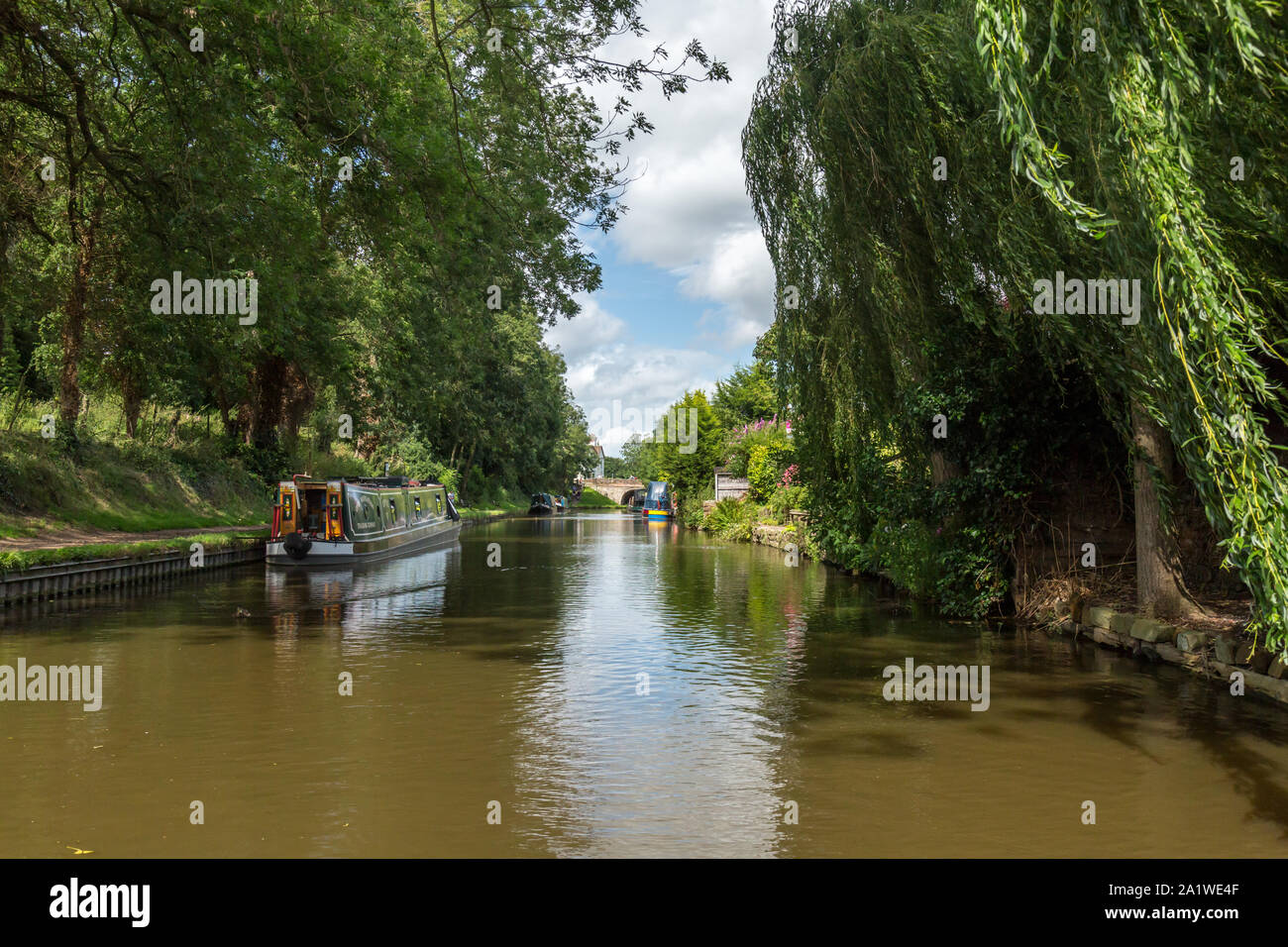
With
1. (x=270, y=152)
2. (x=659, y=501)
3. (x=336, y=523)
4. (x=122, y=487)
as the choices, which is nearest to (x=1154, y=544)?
(x=270, y=152)

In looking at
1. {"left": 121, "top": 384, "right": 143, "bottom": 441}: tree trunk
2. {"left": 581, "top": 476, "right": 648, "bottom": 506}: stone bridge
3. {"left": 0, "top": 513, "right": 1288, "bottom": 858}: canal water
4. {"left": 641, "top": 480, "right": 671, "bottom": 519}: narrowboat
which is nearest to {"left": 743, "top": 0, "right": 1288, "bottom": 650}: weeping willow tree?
{"left": 0, "top": 513, "right": 1288, "bottom": 858}: canal water

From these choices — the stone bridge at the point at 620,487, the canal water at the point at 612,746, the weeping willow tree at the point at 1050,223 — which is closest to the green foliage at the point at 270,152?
the weeping willow tree at the point at 1050,223

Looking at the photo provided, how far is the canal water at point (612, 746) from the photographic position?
5.67 metres

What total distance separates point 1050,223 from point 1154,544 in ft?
13.2

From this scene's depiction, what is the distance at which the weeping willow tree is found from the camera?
5770mm

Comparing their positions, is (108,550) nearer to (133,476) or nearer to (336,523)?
(336,523)

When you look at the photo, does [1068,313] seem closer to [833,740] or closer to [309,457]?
[833,740]

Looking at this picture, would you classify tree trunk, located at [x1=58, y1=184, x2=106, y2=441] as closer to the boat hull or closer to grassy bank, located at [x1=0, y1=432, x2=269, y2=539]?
grassy bank, located at [x1=0, y1=432, x2=269, y2=539]

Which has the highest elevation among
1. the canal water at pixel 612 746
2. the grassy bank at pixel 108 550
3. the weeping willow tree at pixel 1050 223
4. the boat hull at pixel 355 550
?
the weeping willow tree at pixel 1050 223

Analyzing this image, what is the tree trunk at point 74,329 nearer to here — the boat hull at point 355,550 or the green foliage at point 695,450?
the boat hull at point 355,550

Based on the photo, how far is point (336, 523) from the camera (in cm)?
2400

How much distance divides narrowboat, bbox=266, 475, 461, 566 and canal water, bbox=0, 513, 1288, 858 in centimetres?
852

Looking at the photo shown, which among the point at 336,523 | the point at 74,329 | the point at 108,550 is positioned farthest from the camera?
the point at 336,523

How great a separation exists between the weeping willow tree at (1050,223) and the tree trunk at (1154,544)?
0.03 m
